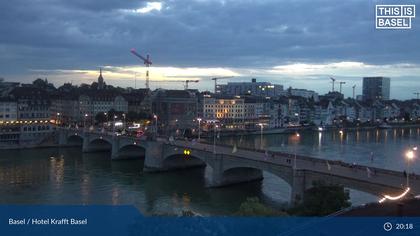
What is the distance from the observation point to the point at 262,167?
19.0m

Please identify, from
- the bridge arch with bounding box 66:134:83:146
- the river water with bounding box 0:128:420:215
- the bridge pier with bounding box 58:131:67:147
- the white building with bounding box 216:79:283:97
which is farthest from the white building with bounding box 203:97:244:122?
the white building with bounding box 216:79:283:97

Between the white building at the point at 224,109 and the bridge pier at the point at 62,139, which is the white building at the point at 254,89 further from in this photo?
the bridge pier at the point at 62,139

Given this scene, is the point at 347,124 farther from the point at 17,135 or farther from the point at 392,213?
the point at 392,213

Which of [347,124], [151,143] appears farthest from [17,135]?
[347,124]

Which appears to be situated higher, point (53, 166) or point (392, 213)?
point (392, 213)

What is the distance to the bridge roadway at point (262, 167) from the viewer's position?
15062 mm

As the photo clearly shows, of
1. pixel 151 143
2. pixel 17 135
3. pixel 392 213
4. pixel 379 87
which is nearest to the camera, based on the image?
pixel 392 213

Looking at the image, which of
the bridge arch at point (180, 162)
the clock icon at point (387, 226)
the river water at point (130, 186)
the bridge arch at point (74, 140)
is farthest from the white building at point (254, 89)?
the clock icon at point (387, 226)

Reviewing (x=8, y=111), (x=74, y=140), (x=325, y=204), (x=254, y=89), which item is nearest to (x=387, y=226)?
→ (x=325, y=204)

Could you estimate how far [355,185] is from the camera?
15.2 metres

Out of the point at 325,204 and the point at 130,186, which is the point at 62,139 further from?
the point at 325,204

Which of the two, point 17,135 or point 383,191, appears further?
point 17,135

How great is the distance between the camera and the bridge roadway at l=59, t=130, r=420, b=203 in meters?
15.1

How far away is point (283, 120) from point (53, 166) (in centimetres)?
4460
